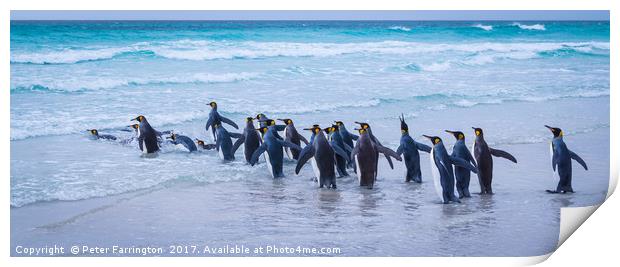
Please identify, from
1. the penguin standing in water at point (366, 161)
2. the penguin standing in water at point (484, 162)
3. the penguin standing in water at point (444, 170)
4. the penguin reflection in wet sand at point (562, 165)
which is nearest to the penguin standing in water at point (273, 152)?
the penguin standing in water at point (366, 161)

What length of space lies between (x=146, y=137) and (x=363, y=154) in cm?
171

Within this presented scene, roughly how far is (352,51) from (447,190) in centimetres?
256

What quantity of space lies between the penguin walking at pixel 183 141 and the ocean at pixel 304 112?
0.08 metres

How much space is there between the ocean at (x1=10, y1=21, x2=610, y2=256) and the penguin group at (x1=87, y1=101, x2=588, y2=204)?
0.10 m

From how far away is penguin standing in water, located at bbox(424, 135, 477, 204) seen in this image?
466 cm

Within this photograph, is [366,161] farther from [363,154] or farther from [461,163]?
[461,163]

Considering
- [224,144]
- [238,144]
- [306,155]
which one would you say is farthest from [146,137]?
[306,155]

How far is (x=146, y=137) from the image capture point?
19.2 feet

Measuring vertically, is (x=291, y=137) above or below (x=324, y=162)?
above

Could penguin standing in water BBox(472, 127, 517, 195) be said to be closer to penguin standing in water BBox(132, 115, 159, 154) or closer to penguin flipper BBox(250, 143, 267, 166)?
penguin flipper BBox(250, 143, 267, 166)

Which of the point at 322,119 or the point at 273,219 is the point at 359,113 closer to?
the point at 322,119

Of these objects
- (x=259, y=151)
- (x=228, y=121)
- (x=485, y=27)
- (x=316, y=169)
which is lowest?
(x=316, y=169)

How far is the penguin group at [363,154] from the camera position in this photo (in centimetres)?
480
